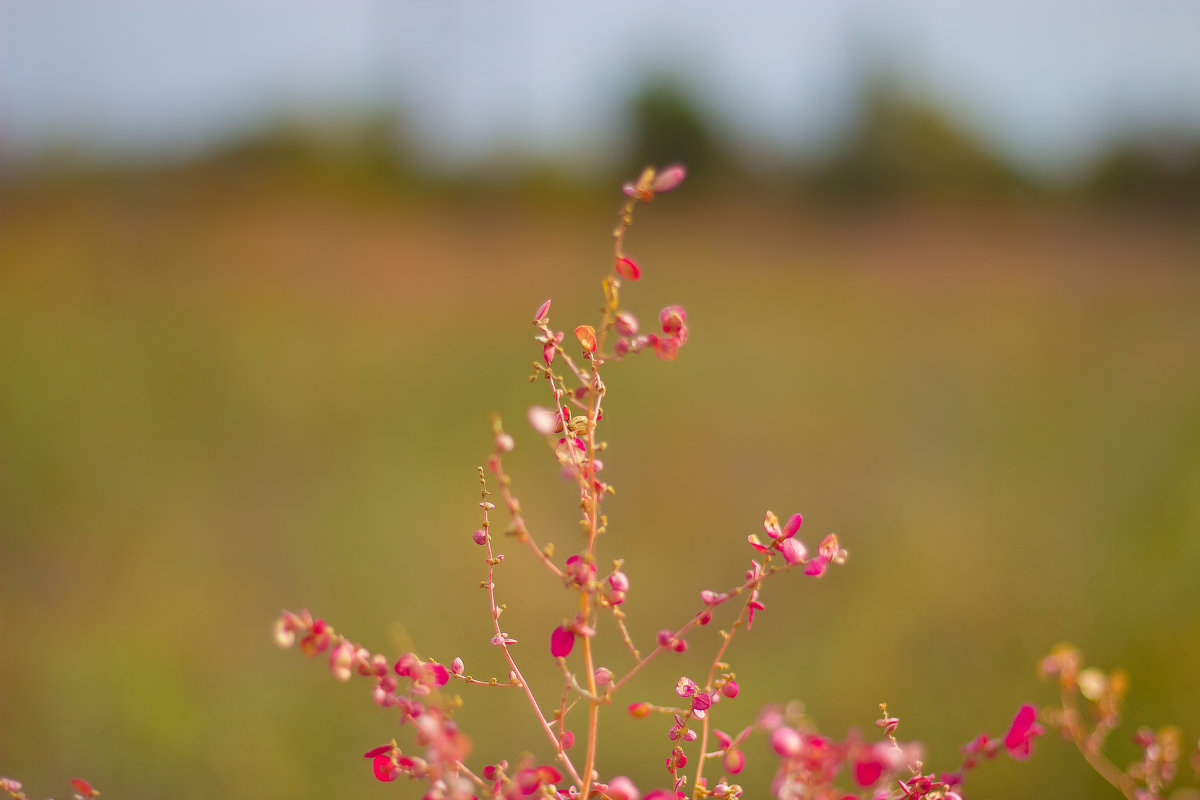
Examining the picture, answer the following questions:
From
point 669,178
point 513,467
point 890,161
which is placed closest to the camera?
point 669,178

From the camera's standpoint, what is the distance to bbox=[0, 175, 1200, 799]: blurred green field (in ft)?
4.72

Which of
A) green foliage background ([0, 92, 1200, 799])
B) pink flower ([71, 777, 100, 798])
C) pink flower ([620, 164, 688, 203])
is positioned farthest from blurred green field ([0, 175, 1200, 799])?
pink flower ([620, 164, 688, 203])

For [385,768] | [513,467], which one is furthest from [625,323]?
[513,467]

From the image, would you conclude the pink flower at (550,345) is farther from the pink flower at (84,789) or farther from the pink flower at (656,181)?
the pink flower at (84,789)

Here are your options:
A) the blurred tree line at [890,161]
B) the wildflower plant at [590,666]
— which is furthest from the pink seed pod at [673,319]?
the blurred tree line at [890,161]

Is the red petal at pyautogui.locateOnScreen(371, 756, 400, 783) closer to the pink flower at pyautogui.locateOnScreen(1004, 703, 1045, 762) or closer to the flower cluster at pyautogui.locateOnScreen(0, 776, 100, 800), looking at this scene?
the flower cluster at pyautogui.locateOnScreen(0, 776, 100, 800)

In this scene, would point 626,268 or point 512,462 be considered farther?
point 512,462

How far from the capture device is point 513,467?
2289 mm

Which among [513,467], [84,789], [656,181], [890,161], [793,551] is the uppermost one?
[656,181]

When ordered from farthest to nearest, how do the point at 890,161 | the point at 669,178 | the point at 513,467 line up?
the point at 890,161, the point at 513,467, the point at 669,178

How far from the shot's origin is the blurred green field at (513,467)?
1.44 meters

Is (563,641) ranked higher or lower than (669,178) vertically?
lower

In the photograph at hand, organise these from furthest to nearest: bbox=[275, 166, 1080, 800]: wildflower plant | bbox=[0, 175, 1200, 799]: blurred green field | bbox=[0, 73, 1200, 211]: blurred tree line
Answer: bbox=[0, 73, 1200, 211]: blurred tree line → bbox=[0, 175, 1200, 799]: blurred green field → bbox=[275, 166, 1080, 800]: wildflower plant

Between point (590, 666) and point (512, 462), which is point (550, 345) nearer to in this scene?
point (590, 666)
